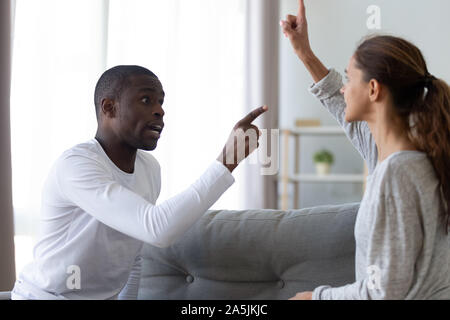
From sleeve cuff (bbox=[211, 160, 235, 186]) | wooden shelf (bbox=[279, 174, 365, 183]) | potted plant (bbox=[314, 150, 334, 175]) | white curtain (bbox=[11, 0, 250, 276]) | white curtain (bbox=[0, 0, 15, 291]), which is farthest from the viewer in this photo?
potted plant (bbox=[314, 150, 334, 175])

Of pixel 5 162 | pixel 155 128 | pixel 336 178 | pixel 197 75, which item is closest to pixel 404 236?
pixel 155 128

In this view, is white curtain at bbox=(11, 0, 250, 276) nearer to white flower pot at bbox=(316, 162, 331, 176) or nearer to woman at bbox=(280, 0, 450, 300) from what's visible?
white flower pot at bbox=(316, 162, 331, 176)

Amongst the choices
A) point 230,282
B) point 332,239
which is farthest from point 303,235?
point 230,282

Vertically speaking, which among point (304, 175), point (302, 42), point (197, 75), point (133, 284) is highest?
point (197, 75)

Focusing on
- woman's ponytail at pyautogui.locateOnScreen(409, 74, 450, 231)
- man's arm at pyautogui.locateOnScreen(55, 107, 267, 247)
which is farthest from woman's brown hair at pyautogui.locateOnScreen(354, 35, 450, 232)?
man's arm at pyautogui.locateOnScreen(55, 107, 267, 247)

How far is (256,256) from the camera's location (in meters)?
1.48

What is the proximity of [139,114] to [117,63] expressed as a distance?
1.89 m

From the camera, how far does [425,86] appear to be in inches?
43.8

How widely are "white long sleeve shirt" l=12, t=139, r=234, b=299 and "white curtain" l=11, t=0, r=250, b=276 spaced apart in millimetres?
1423

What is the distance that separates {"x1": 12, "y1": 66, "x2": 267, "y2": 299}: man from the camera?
1160mm

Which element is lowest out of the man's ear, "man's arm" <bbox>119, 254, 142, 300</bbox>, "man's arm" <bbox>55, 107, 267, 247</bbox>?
"man's arm" <bbox>119, 254, 142, 300</bbox>

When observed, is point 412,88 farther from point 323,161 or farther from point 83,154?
point 323,161
